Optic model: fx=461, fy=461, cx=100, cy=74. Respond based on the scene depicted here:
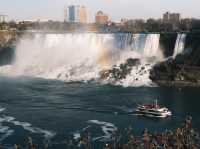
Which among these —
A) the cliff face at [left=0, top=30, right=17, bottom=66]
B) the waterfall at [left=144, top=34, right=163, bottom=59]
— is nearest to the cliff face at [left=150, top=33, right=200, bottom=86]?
the waterfall at [left=144, top=34, right=163, bottom=59]

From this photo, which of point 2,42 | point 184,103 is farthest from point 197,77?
point 2,42

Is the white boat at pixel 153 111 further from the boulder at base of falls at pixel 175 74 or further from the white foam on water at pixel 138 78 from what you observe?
→ the boulder at base of falls at pixel 175 74

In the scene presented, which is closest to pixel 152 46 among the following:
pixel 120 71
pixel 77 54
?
pixel 120 71

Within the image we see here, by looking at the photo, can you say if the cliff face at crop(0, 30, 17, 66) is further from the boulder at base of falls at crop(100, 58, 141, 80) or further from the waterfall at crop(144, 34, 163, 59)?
the waterfall at crop(144, 34, 163, 59)

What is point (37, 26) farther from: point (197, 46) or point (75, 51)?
point (197, 46)

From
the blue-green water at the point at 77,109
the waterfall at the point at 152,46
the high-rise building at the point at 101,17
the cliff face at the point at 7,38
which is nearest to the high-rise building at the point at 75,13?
the high-rise building at the point at 101,17

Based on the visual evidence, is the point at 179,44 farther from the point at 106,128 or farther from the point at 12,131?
the point at 12,131
